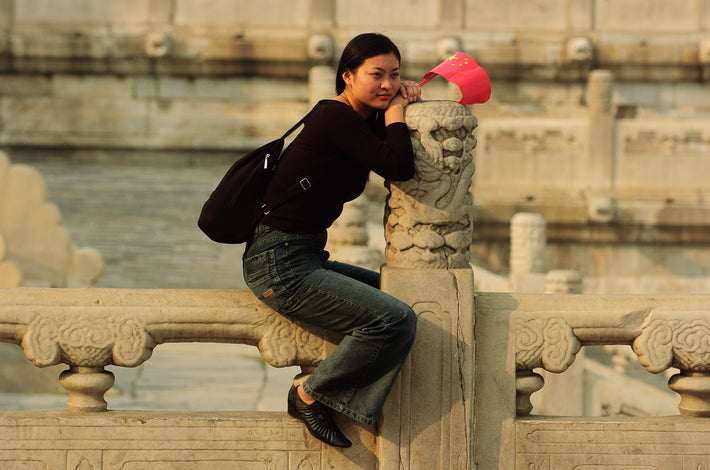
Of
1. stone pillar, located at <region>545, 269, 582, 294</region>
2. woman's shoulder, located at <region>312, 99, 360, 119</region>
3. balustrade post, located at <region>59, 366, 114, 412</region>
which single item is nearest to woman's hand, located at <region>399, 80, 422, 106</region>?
woman's shoulder, located at <region>312, 99, 360, 119</region>

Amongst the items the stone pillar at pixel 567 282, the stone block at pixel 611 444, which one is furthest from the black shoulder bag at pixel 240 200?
the stone pillar at pixel 567 282

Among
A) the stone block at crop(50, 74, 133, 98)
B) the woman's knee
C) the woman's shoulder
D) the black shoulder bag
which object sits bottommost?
the woman's knee

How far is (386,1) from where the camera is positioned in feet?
50.2

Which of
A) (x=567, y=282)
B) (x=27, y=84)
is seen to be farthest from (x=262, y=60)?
(x=567, y=282)

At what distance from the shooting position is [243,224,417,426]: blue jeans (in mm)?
3109

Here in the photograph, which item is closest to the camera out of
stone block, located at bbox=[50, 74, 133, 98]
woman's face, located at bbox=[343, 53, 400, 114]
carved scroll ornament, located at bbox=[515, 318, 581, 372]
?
woman's face, located at bbox=[343, 53, 400, 114]

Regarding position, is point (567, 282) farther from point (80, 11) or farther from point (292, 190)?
point (80, 11)

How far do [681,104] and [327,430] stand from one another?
13.5m

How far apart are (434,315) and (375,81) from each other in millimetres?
891

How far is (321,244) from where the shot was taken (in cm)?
330

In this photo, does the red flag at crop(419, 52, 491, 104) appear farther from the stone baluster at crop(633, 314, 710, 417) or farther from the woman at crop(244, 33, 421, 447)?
the stone baluster at crop(633, 314, 710, 417)

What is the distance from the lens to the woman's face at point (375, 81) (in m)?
3.20

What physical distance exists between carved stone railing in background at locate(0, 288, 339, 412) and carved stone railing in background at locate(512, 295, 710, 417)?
771 millimetres

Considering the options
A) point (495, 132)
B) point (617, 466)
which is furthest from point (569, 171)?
point (617, 466)
